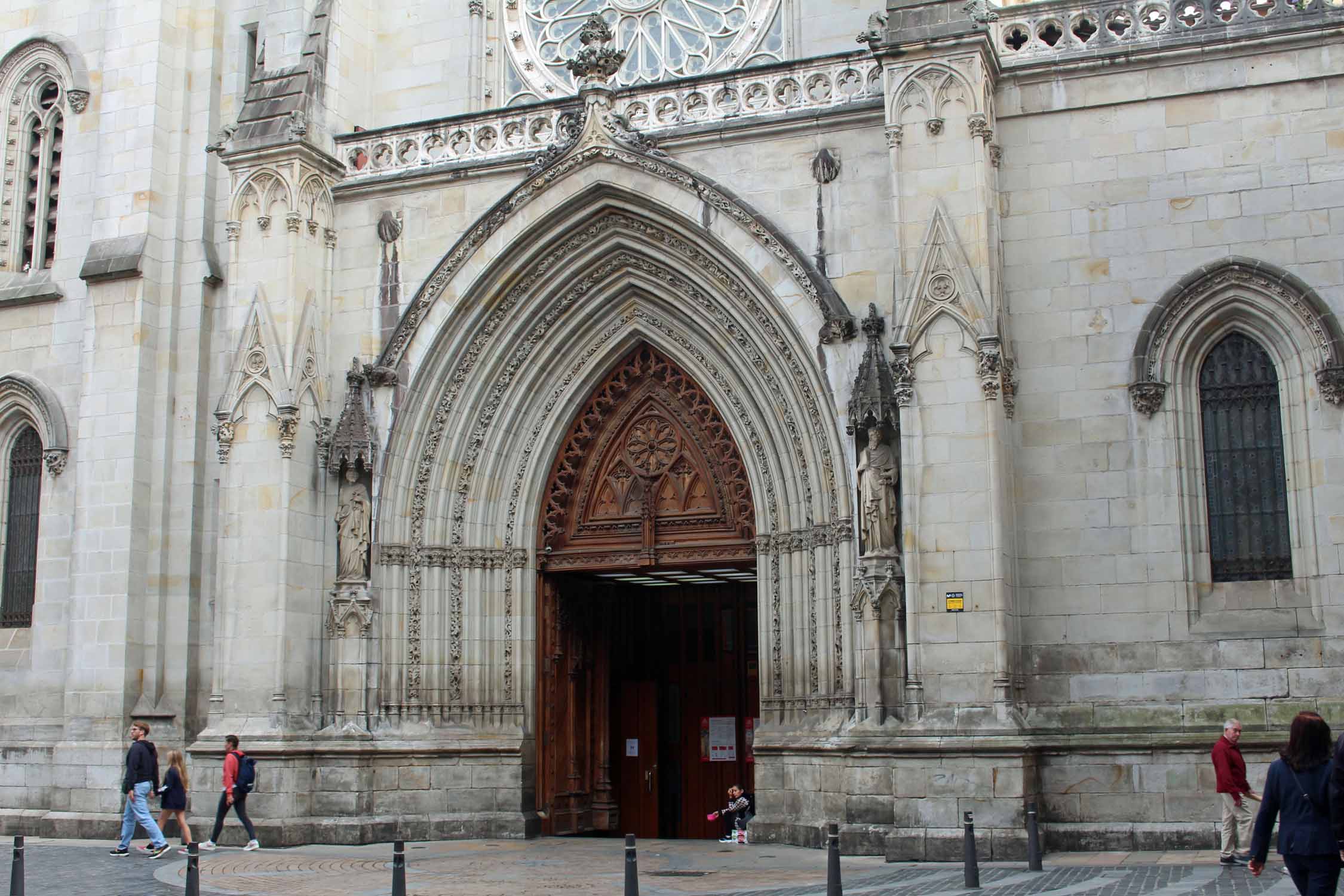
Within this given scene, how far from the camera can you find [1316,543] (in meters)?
16.2

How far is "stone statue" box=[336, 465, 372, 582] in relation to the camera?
19469mm

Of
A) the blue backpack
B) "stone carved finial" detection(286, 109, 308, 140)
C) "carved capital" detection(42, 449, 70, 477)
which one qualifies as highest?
"stone carved finial" detection(286, 109, 308, 140)

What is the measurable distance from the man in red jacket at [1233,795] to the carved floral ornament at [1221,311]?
398 centimetres

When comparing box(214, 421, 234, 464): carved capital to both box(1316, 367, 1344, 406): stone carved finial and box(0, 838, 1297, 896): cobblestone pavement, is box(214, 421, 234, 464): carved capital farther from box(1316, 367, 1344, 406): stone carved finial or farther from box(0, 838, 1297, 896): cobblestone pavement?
box(1316, 367, 1344, 406): stone carved finial

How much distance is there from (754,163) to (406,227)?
16.5ft

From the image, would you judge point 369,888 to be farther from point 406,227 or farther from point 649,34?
point 649,34

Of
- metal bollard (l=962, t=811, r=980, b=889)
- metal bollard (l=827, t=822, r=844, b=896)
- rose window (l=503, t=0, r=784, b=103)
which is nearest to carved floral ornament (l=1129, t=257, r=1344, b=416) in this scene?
metal bollard (l=962, t=811, r=980, b=889)

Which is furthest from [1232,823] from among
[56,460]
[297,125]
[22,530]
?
[22,530]

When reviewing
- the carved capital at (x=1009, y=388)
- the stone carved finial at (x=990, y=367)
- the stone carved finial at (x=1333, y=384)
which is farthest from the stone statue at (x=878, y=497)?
the stone carved finial at (x=1333, y=384)

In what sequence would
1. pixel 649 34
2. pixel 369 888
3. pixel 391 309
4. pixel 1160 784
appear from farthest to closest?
1. pixel 649 34
2. pixel 391 309
3. pixel 1160 784
4. pixel 369 888

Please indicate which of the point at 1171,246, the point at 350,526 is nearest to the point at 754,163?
the point at 1171,246

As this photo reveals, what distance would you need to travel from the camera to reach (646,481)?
67.1 feet

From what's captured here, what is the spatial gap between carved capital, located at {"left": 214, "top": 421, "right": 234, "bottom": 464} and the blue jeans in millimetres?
4362

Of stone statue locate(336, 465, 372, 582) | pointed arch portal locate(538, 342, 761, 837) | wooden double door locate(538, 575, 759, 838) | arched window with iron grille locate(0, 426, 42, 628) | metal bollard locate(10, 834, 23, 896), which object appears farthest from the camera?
wooden double door locate(538, 575, 759, 838)
